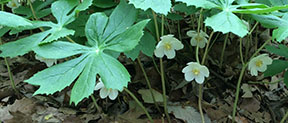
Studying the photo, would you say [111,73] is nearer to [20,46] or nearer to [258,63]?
[20,46]

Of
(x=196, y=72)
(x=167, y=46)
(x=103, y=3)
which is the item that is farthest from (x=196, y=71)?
(x=103, y=3)

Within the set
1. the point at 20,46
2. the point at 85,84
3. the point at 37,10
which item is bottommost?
the point at 85,84

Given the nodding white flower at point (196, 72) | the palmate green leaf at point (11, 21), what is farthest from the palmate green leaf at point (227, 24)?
the palmate green leaf at point (11, 21)

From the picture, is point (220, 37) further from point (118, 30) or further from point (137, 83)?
point (118, 30)

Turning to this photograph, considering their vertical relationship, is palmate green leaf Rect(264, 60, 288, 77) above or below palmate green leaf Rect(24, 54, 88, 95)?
below

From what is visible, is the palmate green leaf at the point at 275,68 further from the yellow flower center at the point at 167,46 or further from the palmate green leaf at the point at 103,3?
the palmate green leaf at the point at 103,3

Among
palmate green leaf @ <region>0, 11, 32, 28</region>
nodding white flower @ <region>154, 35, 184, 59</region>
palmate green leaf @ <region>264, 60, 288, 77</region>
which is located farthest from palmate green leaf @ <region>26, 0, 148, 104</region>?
palmate green leaf @ <region>264, 60, 288, 77</region>

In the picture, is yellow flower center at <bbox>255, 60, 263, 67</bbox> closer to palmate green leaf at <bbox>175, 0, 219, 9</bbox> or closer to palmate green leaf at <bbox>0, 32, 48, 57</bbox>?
palmate green leaf at <bbox>175, 0, 219, 9</bbox>
